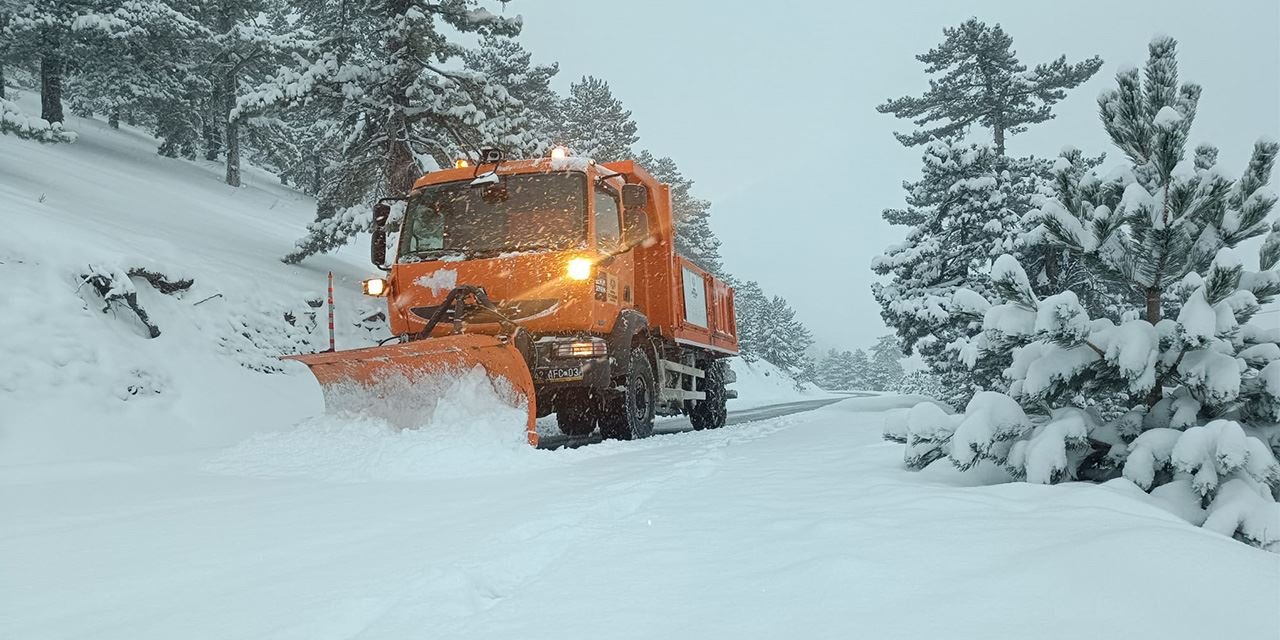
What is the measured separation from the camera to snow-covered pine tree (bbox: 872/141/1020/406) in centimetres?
1730

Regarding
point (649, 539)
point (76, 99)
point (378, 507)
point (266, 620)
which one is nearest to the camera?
point (266, 620)

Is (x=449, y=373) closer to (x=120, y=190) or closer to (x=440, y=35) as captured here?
(x=440, y=35)

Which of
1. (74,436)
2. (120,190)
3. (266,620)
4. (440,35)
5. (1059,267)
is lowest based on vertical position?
(266,620)

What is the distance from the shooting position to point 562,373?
7.48 meters

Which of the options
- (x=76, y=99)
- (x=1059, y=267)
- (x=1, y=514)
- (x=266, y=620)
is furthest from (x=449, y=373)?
(x=76, y=99)

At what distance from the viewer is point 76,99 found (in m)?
29.7

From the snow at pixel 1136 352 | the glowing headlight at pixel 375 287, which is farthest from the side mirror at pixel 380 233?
the snow at pixel 1136 352

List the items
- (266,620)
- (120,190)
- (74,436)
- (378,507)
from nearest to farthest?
(266,620) < (378,507) < (74,436) < (120,190)

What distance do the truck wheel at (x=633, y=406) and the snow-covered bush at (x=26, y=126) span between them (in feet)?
37.2

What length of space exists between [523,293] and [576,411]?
6.74 feet

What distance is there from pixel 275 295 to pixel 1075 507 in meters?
12.0

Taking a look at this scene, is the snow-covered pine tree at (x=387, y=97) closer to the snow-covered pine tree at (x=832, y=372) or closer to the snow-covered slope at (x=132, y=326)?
the snow-covered slope at (x=132, y=326)

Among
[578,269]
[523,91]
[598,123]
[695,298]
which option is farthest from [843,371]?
[578,269]

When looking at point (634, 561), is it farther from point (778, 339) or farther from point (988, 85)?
point (778, 339)
